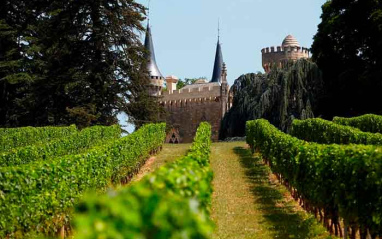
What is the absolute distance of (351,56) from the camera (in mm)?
32812

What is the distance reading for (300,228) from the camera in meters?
10.8

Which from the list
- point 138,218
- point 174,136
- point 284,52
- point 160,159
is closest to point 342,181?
Result: point 138,218

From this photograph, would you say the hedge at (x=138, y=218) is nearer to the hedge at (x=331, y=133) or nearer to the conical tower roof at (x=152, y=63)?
the hedge at (x=331, y=133)

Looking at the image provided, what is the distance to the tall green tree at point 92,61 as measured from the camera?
102 ft

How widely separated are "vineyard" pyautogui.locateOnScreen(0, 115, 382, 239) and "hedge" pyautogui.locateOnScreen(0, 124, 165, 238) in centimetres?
2

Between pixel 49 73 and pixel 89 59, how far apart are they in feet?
8.99

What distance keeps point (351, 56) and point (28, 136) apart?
66.3 ft

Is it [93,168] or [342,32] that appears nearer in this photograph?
[93,168]

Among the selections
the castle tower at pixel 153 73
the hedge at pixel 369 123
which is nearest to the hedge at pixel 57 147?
the hedge at pixel 369 123

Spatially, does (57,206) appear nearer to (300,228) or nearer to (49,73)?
(300,228)

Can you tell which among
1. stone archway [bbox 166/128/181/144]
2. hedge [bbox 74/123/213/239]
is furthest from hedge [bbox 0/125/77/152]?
hedge [bbox 74/123/213/239]

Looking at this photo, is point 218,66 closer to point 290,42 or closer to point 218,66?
point 218,66

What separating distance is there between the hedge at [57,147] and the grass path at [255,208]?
524 cm

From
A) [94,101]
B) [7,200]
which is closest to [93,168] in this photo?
[7,200]
